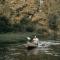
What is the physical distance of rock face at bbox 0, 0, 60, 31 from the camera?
107062 millimetres

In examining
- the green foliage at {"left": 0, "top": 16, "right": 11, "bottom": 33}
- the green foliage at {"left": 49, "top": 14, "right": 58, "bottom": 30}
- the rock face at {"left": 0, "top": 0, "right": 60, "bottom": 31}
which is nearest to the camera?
the green foliage at {"left": 0, "top": 16, "right": 11, "bottom": 33}

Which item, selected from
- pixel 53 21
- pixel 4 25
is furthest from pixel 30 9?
pixel 4 25

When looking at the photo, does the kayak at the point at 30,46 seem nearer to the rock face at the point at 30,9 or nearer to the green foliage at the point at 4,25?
the green foliage at the point at 4,25

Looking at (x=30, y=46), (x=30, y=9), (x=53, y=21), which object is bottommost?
(x=53, y=21)

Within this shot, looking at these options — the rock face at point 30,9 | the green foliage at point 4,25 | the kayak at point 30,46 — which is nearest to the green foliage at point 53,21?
the rock face at point 30,9

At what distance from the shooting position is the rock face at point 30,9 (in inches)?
4215

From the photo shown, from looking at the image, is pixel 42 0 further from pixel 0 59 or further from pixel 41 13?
pixel 0 59

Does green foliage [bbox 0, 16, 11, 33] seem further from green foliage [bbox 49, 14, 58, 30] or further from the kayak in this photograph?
the kayak

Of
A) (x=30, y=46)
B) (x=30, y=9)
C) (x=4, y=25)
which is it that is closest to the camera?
(x=30, y=46)

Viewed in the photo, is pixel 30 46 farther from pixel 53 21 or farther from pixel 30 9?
pixel 30 9

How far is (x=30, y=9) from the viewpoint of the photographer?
113250 millimetres

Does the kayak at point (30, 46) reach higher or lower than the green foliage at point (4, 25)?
higher

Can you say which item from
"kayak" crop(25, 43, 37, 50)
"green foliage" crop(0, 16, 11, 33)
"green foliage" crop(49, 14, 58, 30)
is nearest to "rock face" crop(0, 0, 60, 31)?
"green foliage" crop(49, 14, 58, 30)

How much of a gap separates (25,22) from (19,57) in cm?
5964
